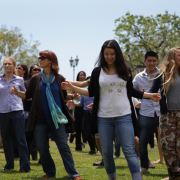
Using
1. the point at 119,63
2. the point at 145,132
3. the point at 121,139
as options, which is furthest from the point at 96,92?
the point at 145,132

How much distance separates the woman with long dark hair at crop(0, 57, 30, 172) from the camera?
6882mm

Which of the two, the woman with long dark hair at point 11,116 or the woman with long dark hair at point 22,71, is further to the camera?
the woman with long dark hair at point 22,71

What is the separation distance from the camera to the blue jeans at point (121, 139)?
14.6 ft

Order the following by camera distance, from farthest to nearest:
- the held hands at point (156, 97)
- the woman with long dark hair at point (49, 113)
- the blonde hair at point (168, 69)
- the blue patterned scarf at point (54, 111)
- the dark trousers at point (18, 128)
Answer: the dark trousers at point (18, 128), the woman with long dark hair at point (49, 113), the blue patterned scarf at point (54, 111), the blonde hair at point (168, 69), the held hands at point (156, 97)

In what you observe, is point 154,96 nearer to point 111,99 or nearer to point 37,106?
point 111,99

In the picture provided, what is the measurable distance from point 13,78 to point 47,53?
150cm

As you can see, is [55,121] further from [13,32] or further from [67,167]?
[13,32]

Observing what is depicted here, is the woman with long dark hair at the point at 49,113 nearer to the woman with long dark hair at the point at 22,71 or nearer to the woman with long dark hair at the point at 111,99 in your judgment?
the woman with long dark hair at the point at 111,99

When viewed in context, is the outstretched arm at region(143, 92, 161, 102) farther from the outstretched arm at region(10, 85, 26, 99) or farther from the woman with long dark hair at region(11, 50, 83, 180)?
the outstretched arm at region(10, 85, 26, 99)

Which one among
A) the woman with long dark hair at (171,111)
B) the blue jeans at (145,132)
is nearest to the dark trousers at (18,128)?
the blue jeans at (145,132)

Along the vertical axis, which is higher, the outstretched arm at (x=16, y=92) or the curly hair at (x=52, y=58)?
the curly hair at (x=52, y=58)

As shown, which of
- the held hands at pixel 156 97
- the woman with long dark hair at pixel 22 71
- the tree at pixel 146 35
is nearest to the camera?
the held hands at pixel 156 97

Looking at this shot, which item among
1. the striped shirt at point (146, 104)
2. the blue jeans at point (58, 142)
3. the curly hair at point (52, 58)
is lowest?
the blue jeans at point (58, 142)

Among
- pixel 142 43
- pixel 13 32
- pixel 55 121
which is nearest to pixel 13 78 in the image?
pixel 55 121
